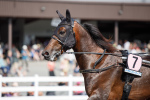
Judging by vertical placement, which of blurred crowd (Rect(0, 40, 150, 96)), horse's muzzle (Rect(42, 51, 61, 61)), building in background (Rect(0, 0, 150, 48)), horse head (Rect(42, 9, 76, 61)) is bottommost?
blurred crowd (Rect(0, 40, 150, 96))

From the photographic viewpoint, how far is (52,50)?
440 centimetres

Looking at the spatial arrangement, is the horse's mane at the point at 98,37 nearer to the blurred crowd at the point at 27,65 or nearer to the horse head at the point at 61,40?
the horse head at the point at 61,40

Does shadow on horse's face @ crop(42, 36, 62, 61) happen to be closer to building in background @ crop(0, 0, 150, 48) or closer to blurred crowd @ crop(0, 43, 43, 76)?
blurred crowd @ crop(0, 43, 43, 76)

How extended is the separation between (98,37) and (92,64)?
1.92 feet

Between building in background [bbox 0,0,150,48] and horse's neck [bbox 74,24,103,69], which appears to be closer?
horse's neck [bbox 74,24,103,69]

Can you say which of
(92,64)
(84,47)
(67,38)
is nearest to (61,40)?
(67,38)

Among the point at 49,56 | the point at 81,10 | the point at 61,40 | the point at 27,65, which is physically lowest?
the point at 27,65

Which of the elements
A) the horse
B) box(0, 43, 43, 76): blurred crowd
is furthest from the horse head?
box(0, 43, 43, 76): blurred crowd

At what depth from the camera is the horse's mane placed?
4742 millimetres

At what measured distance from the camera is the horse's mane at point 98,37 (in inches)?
187

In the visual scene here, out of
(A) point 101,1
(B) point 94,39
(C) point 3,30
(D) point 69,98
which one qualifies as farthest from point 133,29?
(B) point 94,39

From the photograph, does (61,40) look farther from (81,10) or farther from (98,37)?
(81,10)

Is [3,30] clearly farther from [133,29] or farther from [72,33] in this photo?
[72,33]

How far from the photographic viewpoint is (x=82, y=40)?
15.3 feet
